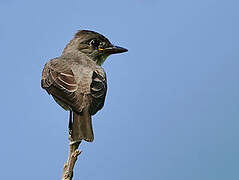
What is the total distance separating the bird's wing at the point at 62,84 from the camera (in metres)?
6.55

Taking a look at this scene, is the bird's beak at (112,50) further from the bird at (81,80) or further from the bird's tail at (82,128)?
the bird's tail at (82,128)

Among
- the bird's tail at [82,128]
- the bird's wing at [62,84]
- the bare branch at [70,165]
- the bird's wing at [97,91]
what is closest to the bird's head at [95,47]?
the bird's wing at [62,84]

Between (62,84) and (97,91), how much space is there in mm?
500

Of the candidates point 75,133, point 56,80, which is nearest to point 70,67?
point 56,80

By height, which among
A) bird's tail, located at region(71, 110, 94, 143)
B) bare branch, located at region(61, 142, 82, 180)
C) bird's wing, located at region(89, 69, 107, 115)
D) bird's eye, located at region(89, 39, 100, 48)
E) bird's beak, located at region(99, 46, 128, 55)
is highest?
bird's eye, located at region(89, 39, 100, 48)

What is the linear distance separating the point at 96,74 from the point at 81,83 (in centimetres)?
41

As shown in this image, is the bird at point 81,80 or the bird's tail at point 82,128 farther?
the bird at point 81,80

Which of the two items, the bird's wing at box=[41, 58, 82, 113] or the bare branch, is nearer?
the bare branch

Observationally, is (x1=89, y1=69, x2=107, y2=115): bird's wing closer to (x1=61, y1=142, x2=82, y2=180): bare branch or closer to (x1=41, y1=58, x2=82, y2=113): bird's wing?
(x1=41, y1=58, x2=82, y2=113): bird's wing

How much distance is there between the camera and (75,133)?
234 inches

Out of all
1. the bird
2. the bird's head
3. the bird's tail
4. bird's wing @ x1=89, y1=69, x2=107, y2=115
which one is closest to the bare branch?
the bird's tail

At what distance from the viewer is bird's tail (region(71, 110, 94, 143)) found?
19.4 feet

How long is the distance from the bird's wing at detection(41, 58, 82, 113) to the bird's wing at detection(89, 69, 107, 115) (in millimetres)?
171

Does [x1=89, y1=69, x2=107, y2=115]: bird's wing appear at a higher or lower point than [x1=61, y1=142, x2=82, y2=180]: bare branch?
higher
